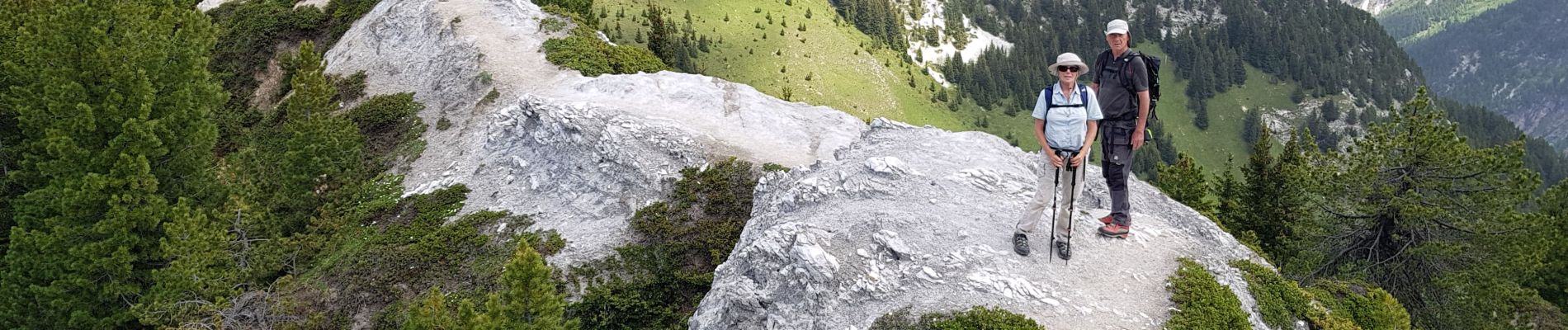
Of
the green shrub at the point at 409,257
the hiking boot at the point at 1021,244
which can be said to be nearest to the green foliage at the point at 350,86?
the green shrub at the point at 409,257

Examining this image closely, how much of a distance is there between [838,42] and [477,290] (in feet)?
379

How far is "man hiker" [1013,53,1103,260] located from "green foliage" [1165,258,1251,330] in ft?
6.46

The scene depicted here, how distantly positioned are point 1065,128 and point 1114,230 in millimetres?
3136

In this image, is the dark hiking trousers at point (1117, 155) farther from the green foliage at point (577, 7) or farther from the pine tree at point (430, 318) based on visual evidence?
the green foliage at point (577, 7)

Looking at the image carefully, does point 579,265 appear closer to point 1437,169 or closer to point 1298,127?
point 1437,169

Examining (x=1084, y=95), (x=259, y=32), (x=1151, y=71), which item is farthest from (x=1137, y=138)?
(x=259, y=32)

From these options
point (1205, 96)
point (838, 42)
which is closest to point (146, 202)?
point (838, 42)

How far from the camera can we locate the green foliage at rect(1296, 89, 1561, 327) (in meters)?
21.7

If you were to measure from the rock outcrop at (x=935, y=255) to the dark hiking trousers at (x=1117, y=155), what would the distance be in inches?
41.4

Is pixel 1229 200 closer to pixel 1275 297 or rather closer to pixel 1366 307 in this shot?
pixel 1366 307

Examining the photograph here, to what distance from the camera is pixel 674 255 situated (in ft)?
66.5

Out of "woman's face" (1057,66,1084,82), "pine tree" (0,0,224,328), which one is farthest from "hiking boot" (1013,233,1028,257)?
"pine tree" (0,0,224,328)

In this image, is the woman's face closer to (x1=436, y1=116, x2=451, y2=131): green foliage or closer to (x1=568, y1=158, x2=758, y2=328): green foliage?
(x1=568, y1=158, x2=758, y2=328): green foliage

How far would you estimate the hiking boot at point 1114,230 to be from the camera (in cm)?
1433
